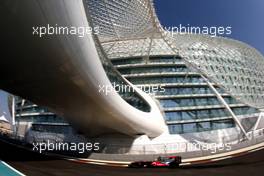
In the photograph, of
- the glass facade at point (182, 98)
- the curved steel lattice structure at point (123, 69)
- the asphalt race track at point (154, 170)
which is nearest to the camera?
the curved steel lattice structure at point (123, 69)

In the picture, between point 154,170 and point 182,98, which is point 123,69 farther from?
point 154,170

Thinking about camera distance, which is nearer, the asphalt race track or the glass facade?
the asphalt race track

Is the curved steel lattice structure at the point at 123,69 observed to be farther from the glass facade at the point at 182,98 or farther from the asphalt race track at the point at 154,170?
the asphalt race track at the point at 154,170

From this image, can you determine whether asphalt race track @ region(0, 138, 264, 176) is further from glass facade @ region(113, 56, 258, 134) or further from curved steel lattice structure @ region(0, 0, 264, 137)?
glass facade @ region(113, 56, 258, 134)

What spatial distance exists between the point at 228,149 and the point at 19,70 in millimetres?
21357

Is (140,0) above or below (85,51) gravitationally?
above

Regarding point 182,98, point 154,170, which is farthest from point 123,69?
point 154,170

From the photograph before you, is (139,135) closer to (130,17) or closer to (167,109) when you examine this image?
(167,109)

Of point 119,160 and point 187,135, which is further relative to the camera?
point 187,135

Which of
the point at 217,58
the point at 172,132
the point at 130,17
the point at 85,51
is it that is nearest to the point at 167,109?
the point at 172,132

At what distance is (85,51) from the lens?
17.0 m

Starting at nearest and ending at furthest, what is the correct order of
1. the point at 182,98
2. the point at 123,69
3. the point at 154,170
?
the point at 154,170, the point at 182,98, the point at 123,69

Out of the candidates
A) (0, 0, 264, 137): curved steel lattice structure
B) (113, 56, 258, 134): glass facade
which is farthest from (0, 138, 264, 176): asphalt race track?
(113, 56, 258, 134): glass facade

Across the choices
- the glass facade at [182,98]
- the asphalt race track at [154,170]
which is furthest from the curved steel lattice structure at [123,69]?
the asphalt race track at [154,170]
